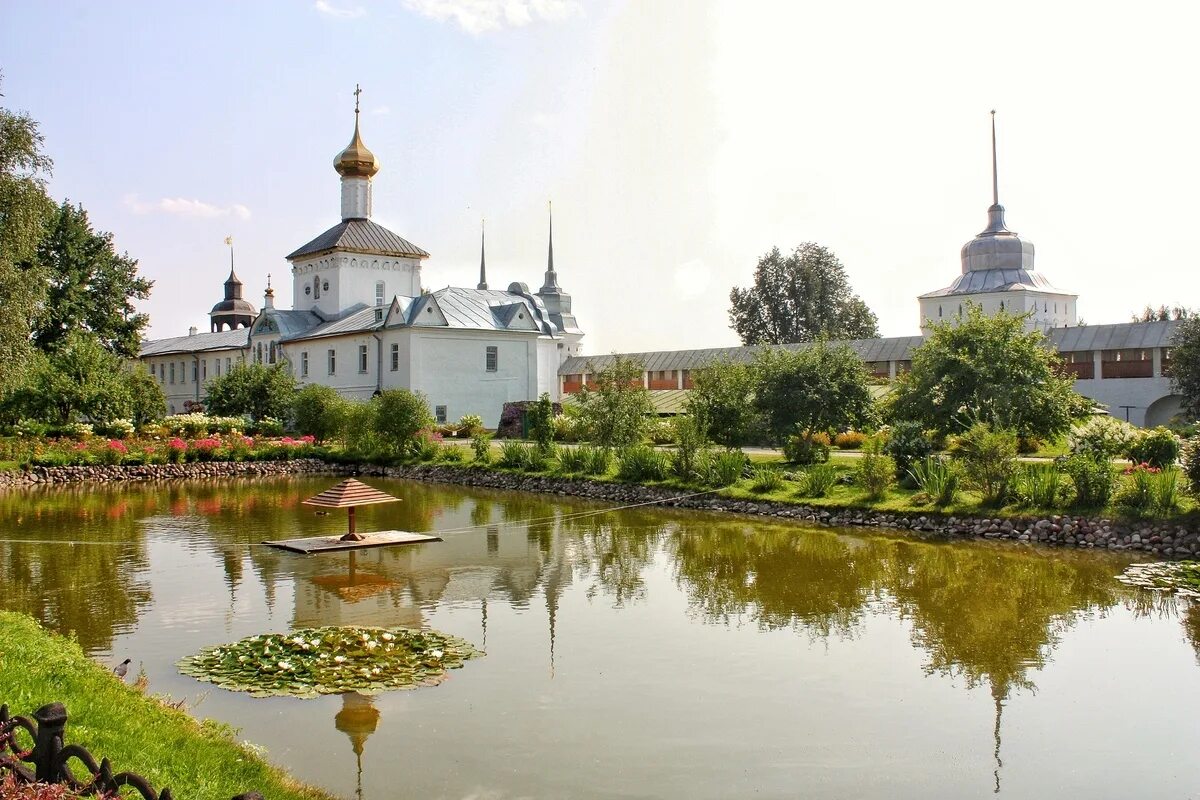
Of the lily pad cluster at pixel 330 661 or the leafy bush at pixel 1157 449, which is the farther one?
the leafy bush at pixel 1157 449

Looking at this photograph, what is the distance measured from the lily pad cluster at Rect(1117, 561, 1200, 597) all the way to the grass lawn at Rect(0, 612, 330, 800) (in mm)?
11653

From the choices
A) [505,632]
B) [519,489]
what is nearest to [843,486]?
[519,489]

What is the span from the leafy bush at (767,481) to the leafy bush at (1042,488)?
17.3 feet

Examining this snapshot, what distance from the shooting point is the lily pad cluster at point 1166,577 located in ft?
44.9

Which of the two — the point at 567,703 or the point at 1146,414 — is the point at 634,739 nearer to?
the point at 567,703

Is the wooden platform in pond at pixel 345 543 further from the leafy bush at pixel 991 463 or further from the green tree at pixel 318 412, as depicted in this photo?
the green tree at pixel 318 412

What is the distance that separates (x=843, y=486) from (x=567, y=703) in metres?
14.6

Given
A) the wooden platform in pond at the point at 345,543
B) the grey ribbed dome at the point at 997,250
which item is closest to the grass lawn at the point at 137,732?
the wooden platform in pond at the point at 345,543

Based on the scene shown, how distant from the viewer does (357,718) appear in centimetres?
830

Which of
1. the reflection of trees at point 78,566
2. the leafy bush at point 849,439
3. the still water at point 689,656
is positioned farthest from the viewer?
the leafy bush at point 849,439

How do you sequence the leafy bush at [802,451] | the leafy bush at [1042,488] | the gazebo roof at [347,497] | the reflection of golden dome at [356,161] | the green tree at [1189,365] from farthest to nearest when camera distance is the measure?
1. the reflection of golden dome at [356,161]
2. the green tree at [1189,365]
3. the leafy bush at [802,451]
4. the leafy bush at [1042,488]
5. the gazebo roof at [347,497]

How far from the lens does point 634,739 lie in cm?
796

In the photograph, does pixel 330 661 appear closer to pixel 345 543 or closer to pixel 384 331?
pixel 345 543

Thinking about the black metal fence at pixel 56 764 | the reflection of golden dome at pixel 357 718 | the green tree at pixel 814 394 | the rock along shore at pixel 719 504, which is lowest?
the reflection of golden dome at pixel 357 718
